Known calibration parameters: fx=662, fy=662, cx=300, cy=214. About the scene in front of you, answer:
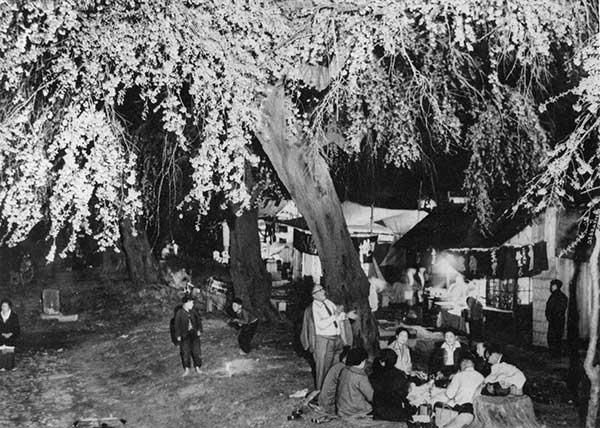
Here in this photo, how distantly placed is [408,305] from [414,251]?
383 cm

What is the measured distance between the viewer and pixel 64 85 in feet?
29.9

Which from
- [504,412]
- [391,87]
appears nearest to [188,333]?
[391,87]

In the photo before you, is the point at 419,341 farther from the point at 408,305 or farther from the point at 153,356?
the point at 153,356

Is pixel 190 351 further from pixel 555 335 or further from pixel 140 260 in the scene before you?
pixel 140 260

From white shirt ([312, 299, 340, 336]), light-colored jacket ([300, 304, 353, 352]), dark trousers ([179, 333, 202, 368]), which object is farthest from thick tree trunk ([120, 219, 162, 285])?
white shirt ([312, 299, 340, 336])

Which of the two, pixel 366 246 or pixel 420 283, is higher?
pixel 366 246

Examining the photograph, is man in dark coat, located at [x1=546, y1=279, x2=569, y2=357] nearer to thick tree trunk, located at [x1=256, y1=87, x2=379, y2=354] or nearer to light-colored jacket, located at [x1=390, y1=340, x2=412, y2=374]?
thick tree trunk, located at [x1=256, y1=87, x2=379, y2=354]

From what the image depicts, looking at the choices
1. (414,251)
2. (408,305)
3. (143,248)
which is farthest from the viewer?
(143,248)

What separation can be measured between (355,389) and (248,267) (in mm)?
10354

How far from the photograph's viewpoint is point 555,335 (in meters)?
15.0

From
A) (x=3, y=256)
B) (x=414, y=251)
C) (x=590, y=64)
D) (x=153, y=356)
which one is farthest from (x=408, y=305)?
(x=3, y=256)

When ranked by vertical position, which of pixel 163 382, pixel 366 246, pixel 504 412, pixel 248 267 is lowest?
pixel 163 382

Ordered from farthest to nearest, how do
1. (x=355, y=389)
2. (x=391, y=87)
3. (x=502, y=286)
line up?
(x=502, y=286), (x=391, y=87), (x=355, y=389)

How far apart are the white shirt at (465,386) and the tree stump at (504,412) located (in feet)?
1.20
